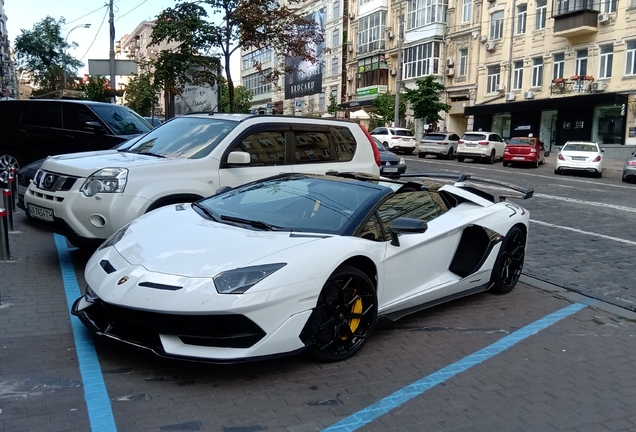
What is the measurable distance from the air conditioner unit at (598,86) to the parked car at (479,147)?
633 cm

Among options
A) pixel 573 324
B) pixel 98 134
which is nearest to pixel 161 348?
pixel 573 324

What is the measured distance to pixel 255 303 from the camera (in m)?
3.78

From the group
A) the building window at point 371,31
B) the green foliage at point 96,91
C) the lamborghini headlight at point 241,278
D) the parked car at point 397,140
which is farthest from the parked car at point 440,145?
the lamborghini headlight at point 241,278

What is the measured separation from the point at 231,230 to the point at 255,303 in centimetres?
93

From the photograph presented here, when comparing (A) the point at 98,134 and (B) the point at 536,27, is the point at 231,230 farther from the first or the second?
(B) the point at 536,27

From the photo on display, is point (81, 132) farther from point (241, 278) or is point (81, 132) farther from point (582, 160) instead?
point (582, 160)

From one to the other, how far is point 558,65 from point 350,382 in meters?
37.2

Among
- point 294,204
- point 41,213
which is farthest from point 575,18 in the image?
point 41,213

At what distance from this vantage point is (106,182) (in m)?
6.24

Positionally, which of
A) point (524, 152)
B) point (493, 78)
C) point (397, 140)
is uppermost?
point (493, 78)

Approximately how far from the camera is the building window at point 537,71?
37938mm

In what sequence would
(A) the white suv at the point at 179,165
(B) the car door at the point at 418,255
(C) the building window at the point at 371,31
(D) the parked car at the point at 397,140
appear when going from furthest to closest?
(C) the building window at the point at 371,31 < (D) the parked car at the point at 397,140 < (A) the white suv at the point at 179,165 < (B) the car door at the point at 418,255

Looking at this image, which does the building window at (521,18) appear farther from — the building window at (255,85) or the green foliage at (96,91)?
the building window at (255,85)

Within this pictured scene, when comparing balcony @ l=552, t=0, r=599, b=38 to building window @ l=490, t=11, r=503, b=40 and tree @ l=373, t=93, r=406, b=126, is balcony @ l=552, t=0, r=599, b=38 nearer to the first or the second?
building window @ l=490, t=11, r=503, b=40
